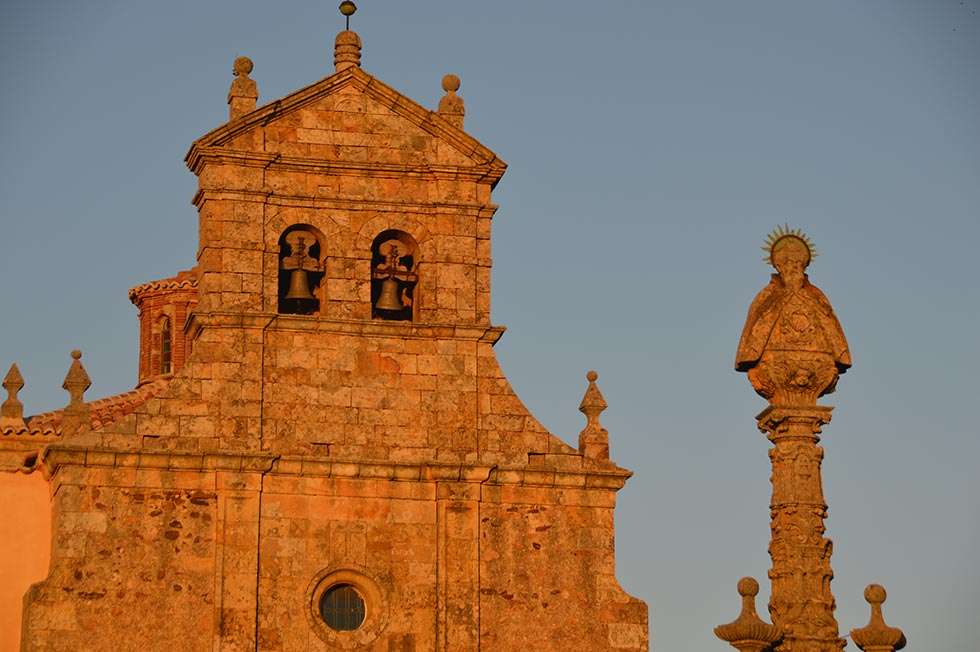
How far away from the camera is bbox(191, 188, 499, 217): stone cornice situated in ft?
125

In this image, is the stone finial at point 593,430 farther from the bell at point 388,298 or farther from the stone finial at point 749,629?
A: the stone finial at point 749,629

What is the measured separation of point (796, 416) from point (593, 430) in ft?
27.0

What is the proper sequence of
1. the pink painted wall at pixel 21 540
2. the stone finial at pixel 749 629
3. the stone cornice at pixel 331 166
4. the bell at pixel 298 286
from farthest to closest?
the bell at pixel 298 286 → the stone cornice at pixel 331 166 → the pink painted wall at pixel 21 540 → the stone finial at pixel 749 629

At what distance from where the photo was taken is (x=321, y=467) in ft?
122

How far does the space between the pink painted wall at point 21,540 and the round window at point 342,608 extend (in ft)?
11.2

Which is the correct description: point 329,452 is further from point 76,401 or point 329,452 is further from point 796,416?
point 796,416

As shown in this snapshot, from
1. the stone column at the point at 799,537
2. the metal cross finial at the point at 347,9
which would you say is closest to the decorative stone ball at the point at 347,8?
the metal cross finial at the point at 347,9

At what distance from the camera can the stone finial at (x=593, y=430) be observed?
38250 millimetres

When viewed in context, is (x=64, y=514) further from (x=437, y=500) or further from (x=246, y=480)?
(x=437, y=500)

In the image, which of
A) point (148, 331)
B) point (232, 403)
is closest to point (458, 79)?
point (232, 403)

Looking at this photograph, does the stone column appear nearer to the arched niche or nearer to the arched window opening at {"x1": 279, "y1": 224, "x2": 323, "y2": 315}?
the arched window opening at {"x1": 279, "y1": 224, "x2": 323, "y2": 315}

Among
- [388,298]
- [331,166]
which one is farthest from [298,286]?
[331,166]

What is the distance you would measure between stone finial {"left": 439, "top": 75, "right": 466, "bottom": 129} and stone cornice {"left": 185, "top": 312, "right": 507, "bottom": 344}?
2646 millimetres

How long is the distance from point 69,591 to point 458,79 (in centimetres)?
832
